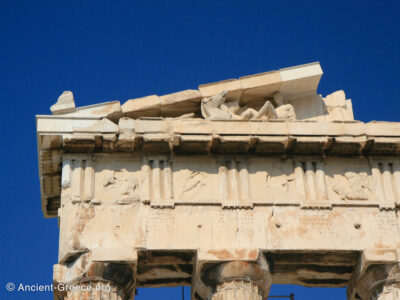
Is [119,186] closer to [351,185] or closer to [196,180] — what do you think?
[196,180]

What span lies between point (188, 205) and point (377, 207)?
11.5 feet

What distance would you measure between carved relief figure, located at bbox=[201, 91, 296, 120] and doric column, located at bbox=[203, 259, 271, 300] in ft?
9.76

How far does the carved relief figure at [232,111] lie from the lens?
2231cm

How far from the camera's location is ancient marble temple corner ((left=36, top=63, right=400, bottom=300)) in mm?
20844

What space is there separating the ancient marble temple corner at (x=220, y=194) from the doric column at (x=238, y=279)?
22mm

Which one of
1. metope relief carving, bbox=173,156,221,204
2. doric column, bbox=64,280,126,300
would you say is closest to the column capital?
metope relief carving, bbox=173,156,221,204

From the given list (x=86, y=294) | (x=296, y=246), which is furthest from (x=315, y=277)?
(x=86, y=294)

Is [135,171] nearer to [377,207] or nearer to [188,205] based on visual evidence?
[188,205]

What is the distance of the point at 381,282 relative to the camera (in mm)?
21250

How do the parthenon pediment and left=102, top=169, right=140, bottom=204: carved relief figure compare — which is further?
the parthenon pediment

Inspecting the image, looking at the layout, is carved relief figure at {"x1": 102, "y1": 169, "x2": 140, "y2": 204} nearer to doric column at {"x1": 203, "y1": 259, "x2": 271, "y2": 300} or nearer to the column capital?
the column capital

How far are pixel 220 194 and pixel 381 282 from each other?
3325mm

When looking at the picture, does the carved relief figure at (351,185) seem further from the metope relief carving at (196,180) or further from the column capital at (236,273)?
the metope relief carving at (196,180)

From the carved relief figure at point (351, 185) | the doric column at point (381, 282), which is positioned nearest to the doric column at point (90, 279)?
the carved relief figure at point (351, 185)
